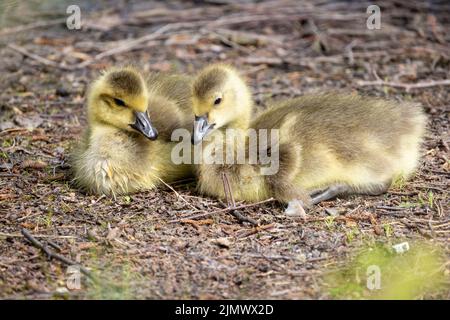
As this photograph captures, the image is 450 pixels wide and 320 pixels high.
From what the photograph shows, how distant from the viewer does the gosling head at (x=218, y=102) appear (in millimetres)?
3691

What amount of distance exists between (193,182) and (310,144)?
65 centimetres

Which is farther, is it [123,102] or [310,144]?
[123,102]

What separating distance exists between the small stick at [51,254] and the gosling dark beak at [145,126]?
71cm

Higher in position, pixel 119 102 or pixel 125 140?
pixel 119 102

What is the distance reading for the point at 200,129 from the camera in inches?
145

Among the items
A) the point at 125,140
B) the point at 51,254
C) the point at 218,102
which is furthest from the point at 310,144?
the point at 51,254

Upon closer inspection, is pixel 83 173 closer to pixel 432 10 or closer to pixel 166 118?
pixel 166 118

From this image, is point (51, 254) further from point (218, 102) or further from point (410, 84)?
point (410, 84)

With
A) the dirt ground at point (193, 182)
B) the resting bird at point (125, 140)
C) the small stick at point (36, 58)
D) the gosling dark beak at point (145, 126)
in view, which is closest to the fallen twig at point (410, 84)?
the dirt ground at point (193, 182)

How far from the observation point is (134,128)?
3822 mm

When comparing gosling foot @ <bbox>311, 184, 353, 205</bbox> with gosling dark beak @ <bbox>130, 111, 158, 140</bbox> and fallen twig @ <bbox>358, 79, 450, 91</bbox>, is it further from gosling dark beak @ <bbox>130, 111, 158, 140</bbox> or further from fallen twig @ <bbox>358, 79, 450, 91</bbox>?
fallen twig @ <bbox>358, 79, 450, 91</bbox>

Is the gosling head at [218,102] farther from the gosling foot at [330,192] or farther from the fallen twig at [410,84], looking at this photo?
the fallen twig at [410,84]

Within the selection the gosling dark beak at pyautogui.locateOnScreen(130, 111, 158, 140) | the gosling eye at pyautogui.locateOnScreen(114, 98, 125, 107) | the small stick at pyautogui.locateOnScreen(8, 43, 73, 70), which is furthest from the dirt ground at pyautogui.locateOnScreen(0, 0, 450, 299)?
the gosling eye at pyautogui.locateOnScreen(114, 98, 125, 107)

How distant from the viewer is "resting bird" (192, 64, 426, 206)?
3688 mm
